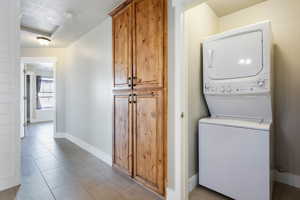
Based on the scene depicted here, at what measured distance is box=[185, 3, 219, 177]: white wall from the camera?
1.89 meters

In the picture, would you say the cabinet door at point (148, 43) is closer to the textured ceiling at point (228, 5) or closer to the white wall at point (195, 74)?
the white wall at point (195, 74)

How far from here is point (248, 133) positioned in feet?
5.04

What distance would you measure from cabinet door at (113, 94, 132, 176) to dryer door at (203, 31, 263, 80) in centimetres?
116

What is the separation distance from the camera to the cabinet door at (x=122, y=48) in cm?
213

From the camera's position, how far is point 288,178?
1982mm

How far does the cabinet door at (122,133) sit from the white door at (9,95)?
3.97ft

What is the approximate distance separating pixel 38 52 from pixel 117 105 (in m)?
3.44

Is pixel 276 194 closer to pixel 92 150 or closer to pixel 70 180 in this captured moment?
pixel 70 180

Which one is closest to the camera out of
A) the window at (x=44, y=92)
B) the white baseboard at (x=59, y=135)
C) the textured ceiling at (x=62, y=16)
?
the textured ceiling at (x=62, y=16)

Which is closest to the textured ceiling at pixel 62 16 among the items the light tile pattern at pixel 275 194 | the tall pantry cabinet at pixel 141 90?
the tall pantry cabinet at pixel 141 90

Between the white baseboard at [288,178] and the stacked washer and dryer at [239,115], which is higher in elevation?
the stacked washer and dryer at [239,115]

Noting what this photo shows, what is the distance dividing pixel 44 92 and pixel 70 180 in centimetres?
683

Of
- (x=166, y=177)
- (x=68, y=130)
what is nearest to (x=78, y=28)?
(x=68, y=130)

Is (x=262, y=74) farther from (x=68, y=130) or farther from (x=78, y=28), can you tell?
(x=68, y=130)
